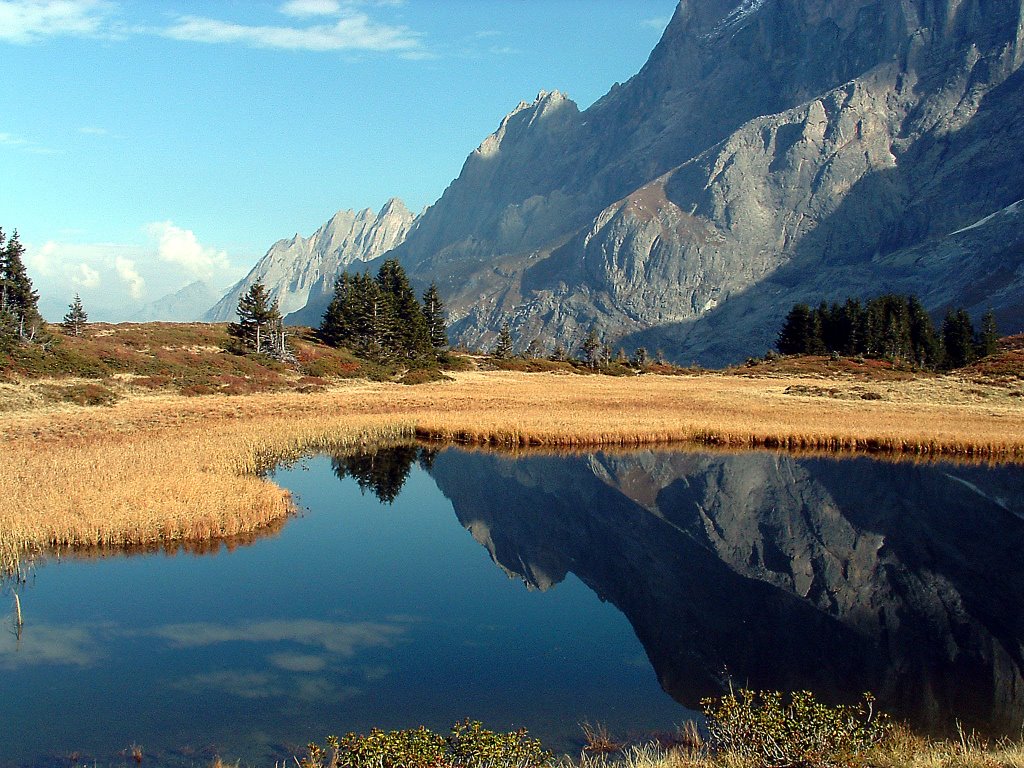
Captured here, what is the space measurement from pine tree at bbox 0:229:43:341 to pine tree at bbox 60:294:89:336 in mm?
5705

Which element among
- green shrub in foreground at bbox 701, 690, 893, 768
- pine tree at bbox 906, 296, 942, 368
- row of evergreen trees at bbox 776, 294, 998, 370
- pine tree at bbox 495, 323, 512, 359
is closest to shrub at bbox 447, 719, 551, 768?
green shrub in foreground at bbox 701, 690, 893, 768

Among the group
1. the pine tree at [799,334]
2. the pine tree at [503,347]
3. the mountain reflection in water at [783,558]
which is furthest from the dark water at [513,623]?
the pine tree at [799,334]

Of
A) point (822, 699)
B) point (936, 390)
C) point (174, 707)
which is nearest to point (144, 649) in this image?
point (174, 707)

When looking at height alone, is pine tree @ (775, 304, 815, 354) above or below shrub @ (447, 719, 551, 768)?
above

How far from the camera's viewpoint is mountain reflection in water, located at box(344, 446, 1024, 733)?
52.8 ft

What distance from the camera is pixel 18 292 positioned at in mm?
70688

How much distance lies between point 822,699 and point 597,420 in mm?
34285

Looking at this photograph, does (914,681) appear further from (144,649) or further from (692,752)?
(144,649)

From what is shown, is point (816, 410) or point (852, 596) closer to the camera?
point (852, 596)

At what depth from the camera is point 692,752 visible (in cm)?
1199

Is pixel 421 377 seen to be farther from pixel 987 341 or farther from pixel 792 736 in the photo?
pixel 987 341

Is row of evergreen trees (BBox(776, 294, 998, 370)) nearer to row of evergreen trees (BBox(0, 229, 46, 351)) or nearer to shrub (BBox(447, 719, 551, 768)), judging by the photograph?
row of evergreen trees (BBox(0, 229, 46, 351))

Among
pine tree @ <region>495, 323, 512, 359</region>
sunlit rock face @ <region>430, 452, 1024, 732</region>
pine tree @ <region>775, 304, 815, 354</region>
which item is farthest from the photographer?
pine tree @ <region>775, 304, 815, 354</region>

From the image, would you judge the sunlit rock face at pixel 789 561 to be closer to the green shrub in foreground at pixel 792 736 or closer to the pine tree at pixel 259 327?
the green shrub in foreground at pixel 792 736
